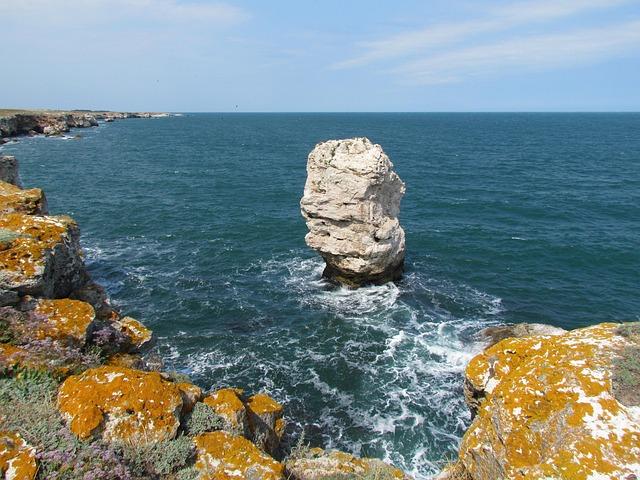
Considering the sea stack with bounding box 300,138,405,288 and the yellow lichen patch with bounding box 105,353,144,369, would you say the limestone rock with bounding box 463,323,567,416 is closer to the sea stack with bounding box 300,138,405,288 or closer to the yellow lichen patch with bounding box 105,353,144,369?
the sea stack with bounding box 300,138,405,288

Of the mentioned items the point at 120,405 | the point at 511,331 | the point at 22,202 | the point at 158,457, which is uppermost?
the point at 22,202

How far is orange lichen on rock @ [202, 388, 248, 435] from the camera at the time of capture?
1003cm

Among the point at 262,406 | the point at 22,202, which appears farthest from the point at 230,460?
the point at 22,202

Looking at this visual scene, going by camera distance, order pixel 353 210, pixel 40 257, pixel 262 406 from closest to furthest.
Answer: pixel 262 406 < pixel 40 257 < pixel 353 210

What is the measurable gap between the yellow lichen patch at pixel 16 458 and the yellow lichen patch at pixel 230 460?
2814 mm

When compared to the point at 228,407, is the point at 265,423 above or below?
below

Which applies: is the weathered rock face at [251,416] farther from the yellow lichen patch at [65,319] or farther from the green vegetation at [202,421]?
the yellow lichen patch at [65,319]

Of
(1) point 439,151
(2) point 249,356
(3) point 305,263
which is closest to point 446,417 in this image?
(2) point 249,356

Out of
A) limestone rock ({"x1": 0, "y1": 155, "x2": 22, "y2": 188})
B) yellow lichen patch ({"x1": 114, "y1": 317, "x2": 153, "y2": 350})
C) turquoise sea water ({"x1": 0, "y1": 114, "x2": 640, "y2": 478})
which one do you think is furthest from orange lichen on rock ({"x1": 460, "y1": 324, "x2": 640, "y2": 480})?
limestone rock ({"x1": 0, "y1": 155, "x2": 22, "y2": 188})

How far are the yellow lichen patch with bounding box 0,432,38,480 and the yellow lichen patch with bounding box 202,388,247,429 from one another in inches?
159

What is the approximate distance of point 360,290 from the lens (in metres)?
32.0

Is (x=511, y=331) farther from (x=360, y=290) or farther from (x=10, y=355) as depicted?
(x=10, y=355)

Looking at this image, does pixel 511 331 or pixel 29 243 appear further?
pixel 511 331

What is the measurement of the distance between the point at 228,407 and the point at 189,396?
1.00m
